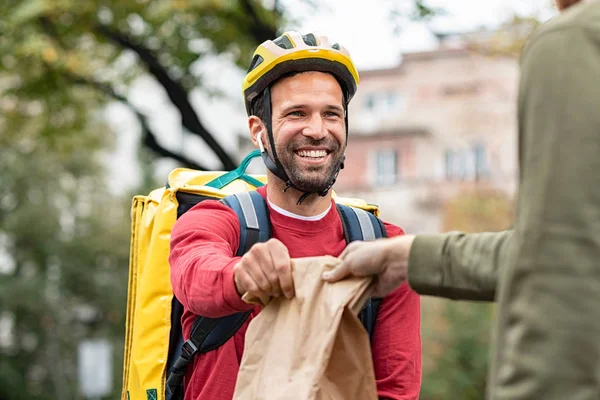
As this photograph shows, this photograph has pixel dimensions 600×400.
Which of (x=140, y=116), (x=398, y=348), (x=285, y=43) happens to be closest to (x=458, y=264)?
(x=398, y=348)

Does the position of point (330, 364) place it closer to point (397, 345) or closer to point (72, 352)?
point (397, 345)

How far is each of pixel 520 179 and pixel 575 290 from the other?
0.29 meters

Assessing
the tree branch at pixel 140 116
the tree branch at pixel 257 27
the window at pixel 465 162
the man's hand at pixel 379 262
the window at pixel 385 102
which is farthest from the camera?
the window at pixel 385 102

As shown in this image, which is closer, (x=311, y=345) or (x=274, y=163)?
(x=311, y=345)

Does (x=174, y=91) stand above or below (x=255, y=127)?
below

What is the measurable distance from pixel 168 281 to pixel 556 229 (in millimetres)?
2432

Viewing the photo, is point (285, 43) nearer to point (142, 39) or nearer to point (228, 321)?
point (228, 321)

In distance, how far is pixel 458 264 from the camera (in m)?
2.52

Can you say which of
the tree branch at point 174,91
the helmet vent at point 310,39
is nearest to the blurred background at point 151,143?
the tree branch at point 174,91

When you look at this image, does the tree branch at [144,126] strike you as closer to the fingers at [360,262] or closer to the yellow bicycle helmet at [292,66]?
the yellow bicycle helmet at [292,66]

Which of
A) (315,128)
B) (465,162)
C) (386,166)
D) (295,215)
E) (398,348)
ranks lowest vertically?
(386,166)

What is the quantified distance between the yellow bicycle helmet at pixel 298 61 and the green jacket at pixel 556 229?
77.4 inches

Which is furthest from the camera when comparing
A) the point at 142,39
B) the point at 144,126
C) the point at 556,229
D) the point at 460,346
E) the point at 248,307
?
the point at 460,346

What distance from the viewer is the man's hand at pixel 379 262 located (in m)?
2.67
